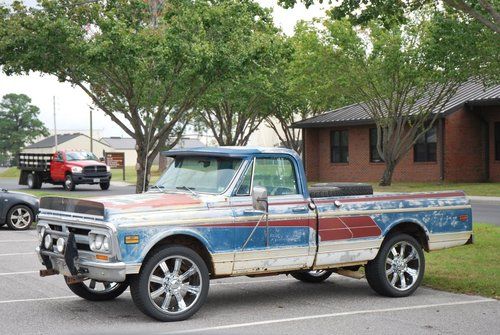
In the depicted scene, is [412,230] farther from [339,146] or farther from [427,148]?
[339,146]

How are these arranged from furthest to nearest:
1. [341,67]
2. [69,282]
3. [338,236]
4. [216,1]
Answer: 1. [341,67]
2. [216,1]
3. [338,236]
4. [69,282]

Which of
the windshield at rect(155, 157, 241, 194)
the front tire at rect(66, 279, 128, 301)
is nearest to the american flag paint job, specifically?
the windshield at rect(155, 157, 241, 194)

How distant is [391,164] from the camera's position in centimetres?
3597

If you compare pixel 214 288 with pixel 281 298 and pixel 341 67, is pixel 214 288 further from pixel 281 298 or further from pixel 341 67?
pixel 341 67

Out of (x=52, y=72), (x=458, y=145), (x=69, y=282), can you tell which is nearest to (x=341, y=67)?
(x=458, y=145)

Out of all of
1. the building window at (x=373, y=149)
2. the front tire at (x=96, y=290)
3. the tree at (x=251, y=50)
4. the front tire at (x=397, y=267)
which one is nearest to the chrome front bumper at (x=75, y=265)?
the front tire at (x=96, y=290)

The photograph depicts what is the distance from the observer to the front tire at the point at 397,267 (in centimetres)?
966

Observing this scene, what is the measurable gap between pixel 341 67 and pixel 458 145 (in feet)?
27.7

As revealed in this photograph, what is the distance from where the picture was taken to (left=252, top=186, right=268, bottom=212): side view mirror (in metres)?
8.55

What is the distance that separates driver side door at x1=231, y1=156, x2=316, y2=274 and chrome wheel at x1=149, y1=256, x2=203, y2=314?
554mm

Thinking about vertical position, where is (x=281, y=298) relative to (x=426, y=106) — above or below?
below

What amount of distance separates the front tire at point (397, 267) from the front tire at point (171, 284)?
241cm

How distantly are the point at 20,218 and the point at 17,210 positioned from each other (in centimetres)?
21

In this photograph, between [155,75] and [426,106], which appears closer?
[155,75]
